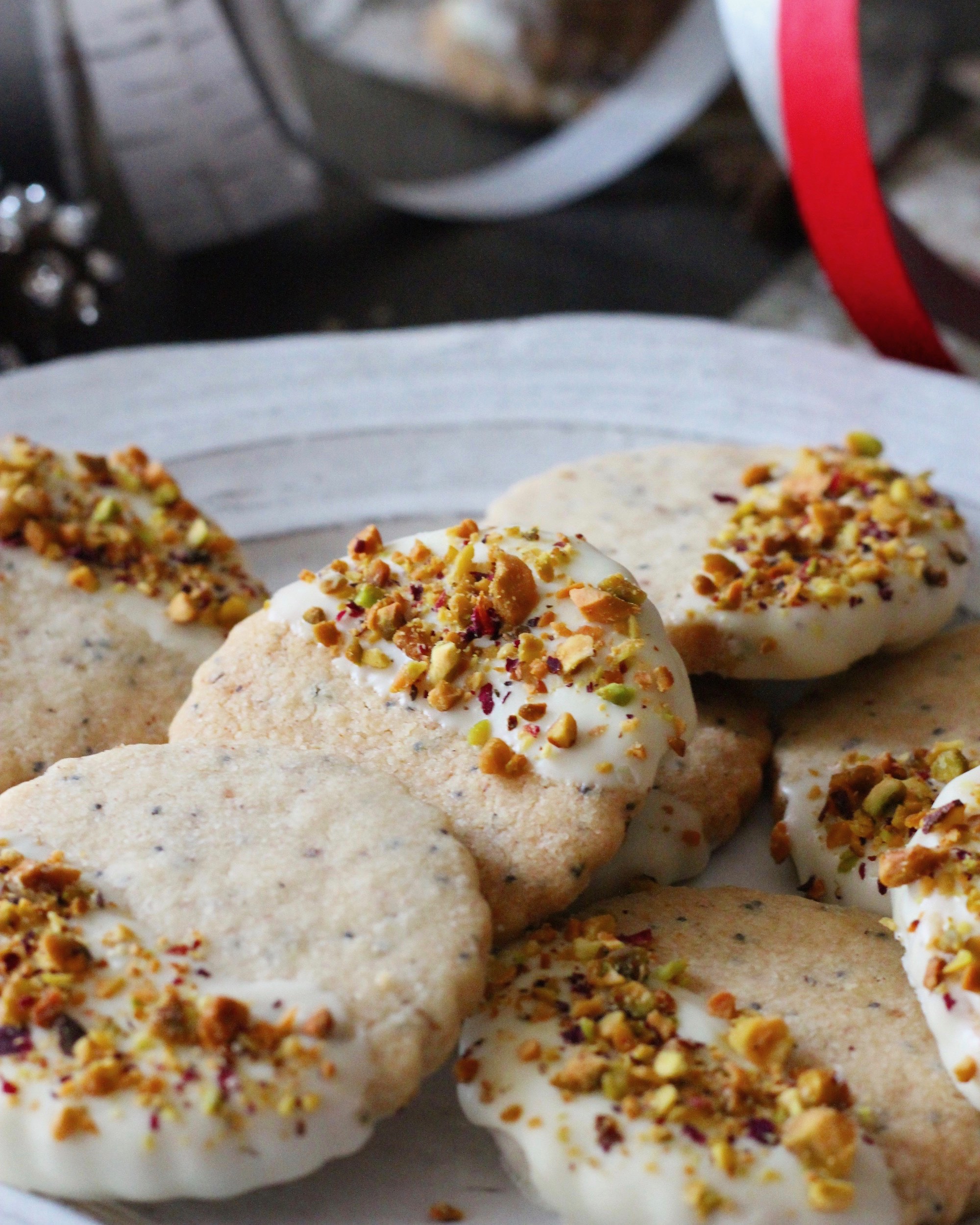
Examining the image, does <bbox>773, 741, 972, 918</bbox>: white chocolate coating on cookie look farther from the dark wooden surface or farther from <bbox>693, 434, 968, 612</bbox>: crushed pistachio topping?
the dark wooden surface

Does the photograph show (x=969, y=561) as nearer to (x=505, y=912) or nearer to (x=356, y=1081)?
(x=505, y=912)

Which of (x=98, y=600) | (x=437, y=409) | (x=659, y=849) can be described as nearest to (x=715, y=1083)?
(x=659, y=849)

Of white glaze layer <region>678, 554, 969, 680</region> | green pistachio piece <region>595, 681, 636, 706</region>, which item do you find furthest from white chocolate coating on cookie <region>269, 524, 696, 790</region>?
white glaze layer <region>678, 554, 969, 680</region>

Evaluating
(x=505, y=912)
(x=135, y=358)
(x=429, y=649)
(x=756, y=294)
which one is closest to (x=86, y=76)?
(x=135, y=358)

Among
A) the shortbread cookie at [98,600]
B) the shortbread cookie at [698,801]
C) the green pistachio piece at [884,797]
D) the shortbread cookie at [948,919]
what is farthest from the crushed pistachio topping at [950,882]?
the shortbread cookie at [98,600]

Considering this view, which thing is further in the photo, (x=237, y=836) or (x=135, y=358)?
(x=135, y=358)
